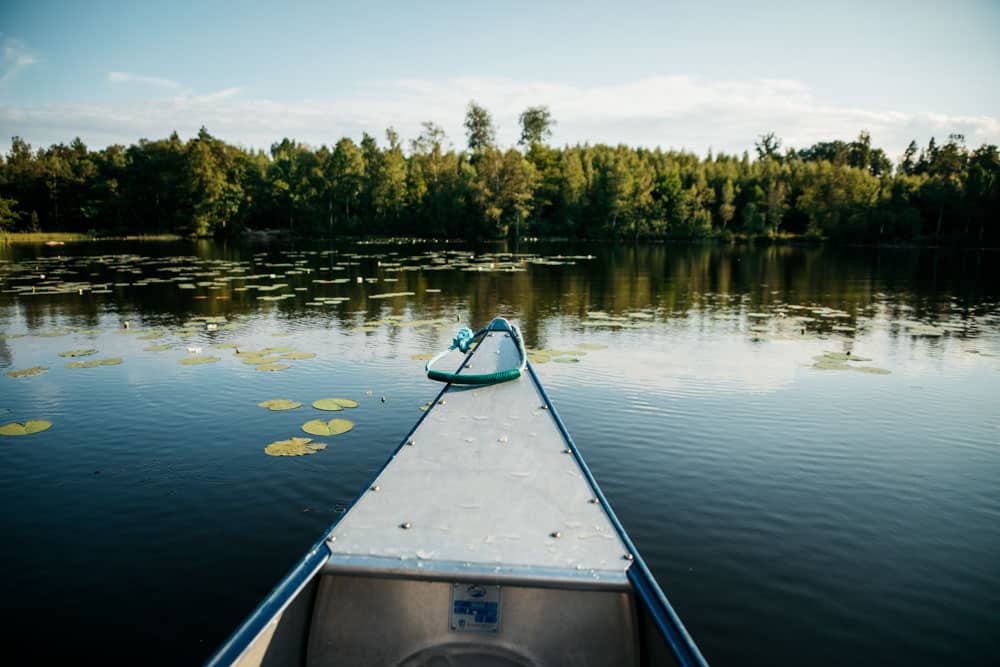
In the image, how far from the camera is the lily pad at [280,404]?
26.4 feet

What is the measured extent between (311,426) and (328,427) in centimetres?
24

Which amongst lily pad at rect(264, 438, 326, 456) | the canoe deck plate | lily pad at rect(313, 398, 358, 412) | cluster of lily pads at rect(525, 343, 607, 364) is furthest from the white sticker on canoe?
cluster of lily pads at rect(525, 343, 607, 364)

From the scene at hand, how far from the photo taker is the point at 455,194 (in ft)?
237

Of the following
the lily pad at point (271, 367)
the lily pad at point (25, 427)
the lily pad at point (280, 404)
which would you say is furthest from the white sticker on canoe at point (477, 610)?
the lily pad at point (271, 367)

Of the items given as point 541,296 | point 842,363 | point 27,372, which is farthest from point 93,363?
point 842,363

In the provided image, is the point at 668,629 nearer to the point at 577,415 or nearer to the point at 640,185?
the point at 577,415

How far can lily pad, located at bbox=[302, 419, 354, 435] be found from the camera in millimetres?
7121

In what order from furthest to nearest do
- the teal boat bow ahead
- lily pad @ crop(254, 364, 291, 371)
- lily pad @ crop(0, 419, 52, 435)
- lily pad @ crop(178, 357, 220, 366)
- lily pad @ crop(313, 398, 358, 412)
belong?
1. lily pad @ crop(178, 357, 220, 366)
2. lily pad @ crop(254, 364, 291, 371)
3. lily pad @ crop(313, 398, 358, 412)
4. lily pad @ crop(0, 419, 52, 435)
5. the teal boat bow ahead

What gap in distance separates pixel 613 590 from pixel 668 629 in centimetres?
38

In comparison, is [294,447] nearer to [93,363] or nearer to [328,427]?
[328,427]

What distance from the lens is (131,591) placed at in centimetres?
421

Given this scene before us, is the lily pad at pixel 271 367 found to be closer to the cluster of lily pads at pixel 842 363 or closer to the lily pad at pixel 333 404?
the lily pad at pixel 333 404

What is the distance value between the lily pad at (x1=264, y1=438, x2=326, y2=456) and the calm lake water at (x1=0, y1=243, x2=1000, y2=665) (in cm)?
15

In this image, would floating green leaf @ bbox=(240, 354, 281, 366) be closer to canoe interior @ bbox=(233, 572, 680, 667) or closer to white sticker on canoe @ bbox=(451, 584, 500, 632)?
canoe interior @ bbox=(233, 572, 680, 667)
